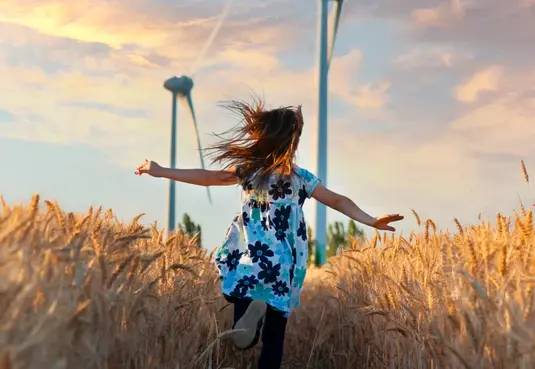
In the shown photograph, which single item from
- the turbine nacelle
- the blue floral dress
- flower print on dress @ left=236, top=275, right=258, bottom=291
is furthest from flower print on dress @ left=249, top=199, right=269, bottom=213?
the turbine nacelle

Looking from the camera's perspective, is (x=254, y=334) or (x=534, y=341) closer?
(x=534, y=341)

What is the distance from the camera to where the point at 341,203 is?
5.19 m

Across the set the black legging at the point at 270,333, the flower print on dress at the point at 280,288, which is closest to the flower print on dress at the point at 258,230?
the flower print on dress at the point at 280,288

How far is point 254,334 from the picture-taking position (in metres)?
4.25

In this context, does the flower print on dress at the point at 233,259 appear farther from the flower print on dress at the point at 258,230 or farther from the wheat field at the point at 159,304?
the wheat field at the point at 159,304

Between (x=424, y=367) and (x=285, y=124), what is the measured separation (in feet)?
Answer: 6.90

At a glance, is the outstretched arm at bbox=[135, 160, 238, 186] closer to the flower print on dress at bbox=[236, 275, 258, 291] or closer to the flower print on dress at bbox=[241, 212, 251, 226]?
the flower print on dress at bbox=[241, 212, 251, 226]

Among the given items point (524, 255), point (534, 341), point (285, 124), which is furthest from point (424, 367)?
point (285, 124)

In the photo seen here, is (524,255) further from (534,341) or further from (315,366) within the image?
(315,366)

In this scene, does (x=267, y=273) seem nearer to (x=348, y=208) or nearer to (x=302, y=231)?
(x=302, y=231)

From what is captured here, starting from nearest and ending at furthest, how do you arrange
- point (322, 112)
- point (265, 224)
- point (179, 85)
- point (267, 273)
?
point (267, 273) < point (265, 224) < point (322, 112) < point (179, 85)

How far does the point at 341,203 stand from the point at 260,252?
2.47 ft

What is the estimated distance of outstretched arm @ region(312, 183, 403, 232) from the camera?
16.4 feet

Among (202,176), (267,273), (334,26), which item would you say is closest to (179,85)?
(334,26)
